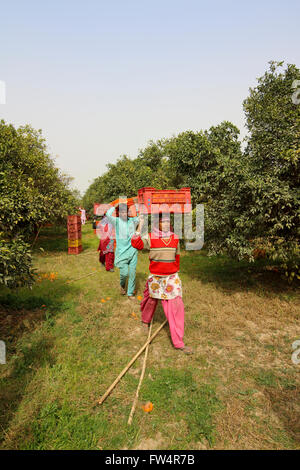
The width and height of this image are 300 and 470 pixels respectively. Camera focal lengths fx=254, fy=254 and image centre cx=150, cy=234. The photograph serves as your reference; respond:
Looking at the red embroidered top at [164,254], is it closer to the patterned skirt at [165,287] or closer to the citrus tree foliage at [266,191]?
the patterned skirt at [165,287]

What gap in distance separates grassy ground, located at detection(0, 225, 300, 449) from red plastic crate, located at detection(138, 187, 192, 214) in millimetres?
5012

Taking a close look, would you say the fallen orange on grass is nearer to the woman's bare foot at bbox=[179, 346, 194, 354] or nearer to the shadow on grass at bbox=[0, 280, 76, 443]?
the woman's bare foot at bbox=[179, 346, 194, 354]

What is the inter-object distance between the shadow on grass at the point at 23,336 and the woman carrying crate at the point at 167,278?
213 cm

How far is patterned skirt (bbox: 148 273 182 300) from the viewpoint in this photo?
4602mm

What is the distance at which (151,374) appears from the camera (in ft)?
13.2

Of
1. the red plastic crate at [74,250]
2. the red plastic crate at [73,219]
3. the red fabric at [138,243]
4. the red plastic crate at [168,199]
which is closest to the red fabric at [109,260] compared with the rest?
the red plastic crate at [168,199]

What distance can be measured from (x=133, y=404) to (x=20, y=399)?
156 centimetres

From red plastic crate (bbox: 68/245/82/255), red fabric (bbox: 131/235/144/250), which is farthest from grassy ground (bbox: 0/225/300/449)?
red plastic crate (bbox: 68/245/82/255)

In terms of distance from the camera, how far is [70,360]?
4273mm

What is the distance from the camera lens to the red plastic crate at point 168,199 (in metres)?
11.3

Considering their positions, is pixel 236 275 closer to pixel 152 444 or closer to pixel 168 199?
pixel 168 199

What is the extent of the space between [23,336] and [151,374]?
280cm

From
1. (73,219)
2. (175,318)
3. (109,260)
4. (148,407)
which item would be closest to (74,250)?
(73,219)

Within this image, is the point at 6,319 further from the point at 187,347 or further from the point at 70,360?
the point at 187,347
